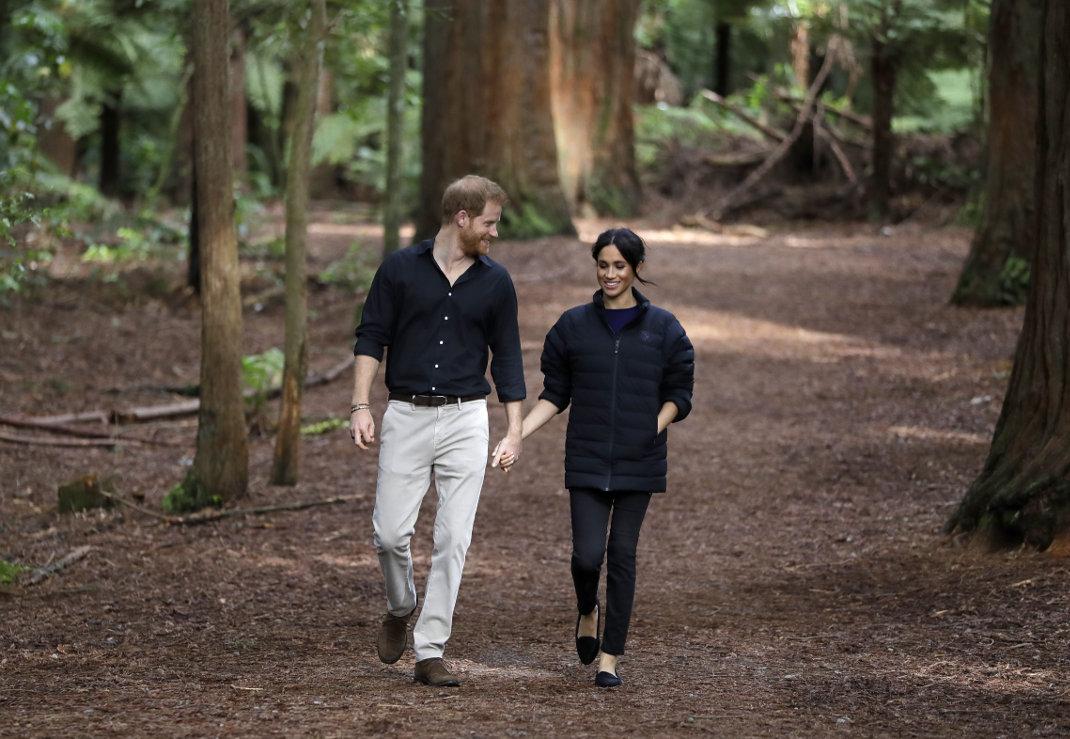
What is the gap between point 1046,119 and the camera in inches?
306

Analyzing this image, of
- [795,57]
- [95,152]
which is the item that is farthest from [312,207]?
[95,152]

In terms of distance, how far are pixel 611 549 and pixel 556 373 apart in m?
0.74

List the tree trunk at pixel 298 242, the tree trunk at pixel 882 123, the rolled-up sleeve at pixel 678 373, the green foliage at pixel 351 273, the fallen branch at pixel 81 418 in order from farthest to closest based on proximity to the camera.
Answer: the tree trunk at pixel 882 123 < the green foliage at pixel 351 273 < the fallen branch at pixel 81 418 < the tree trunk at pixel 298 242 < the rolled-up sleeve at pixel 678 373

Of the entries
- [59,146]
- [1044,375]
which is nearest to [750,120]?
[59,146]

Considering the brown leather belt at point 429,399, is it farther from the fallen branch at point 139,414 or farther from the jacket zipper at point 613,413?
the fallen branch at point 139,414

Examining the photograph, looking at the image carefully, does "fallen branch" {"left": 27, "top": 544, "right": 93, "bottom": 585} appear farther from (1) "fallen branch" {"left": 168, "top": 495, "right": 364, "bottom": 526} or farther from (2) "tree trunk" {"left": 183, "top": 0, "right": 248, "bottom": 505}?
(2) "tree trunk" {"left": 183, "top": 0, "right": 248, "bottom": 505}

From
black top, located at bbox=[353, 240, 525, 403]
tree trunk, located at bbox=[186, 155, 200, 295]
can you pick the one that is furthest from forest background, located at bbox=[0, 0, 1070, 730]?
black top, located at bbox=[353, 240, 525, 403]

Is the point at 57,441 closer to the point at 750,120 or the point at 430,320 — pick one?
the point at 430,320

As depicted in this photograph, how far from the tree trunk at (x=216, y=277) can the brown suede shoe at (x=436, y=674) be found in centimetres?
391

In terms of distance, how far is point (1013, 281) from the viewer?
53.4 ft

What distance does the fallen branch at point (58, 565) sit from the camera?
26.1ft

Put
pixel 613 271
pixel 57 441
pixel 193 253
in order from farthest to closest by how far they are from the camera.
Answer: pixel 193 253 → pixel 57 441 → pixel 613 271

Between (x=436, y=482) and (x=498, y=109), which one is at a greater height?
(x=498, y=109)

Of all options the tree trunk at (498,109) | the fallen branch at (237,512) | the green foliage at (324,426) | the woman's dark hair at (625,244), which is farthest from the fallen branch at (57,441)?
the tree trunk at (498,109)
